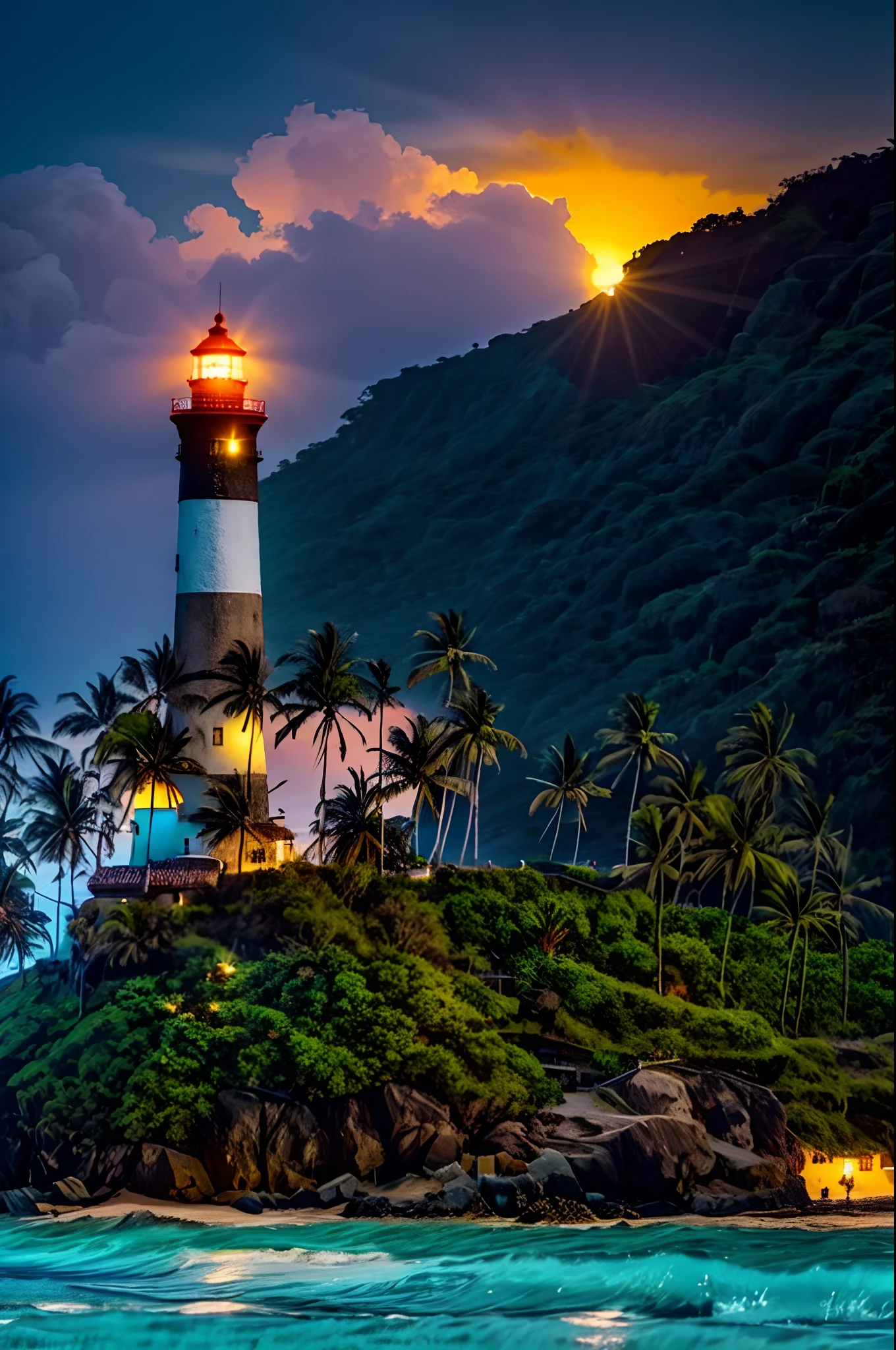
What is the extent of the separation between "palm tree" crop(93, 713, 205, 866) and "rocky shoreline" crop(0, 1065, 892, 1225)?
1002 cm

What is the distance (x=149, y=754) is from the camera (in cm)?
5238

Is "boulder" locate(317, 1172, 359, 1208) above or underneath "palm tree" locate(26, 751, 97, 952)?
underneath

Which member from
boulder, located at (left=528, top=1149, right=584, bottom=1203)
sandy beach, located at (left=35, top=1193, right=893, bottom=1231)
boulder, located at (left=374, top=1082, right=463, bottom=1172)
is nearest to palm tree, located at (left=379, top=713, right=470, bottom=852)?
boulder, located at (left=374, top=1082, right=463, bottom=1172)

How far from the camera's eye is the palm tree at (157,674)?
5459 centimetres

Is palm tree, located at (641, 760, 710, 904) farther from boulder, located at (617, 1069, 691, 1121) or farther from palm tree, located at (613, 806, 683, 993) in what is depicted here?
boulder, located at (617, 1069, 691, 1121)

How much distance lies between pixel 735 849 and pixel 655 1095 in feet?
31.8

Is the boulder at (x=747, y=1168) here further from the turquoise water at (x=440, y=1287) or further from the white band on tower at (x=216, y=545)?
the white band on tower at (x=216, y=545)

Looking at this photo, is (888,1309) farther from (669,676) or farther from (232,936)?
(669,676)

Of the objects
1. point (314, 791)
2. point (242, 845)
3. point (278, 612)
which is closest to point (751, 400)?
point (278, 612)

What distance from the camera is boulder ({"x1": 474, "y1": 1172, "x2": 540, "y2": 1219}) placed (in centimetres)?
4147

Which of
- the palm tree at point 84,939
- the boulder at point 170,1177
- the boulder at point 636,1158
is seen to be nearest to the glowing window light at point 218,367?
the palm tree at point 84,939

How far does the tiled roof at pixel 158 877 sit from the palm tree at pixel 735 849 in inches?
569

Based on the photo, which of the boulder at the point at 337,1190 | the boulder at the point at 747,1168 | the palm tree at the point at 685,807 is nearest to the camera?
the boulder at the point at 337,1190

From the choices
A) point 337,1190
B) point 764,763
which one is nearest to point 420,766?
point 764,763
